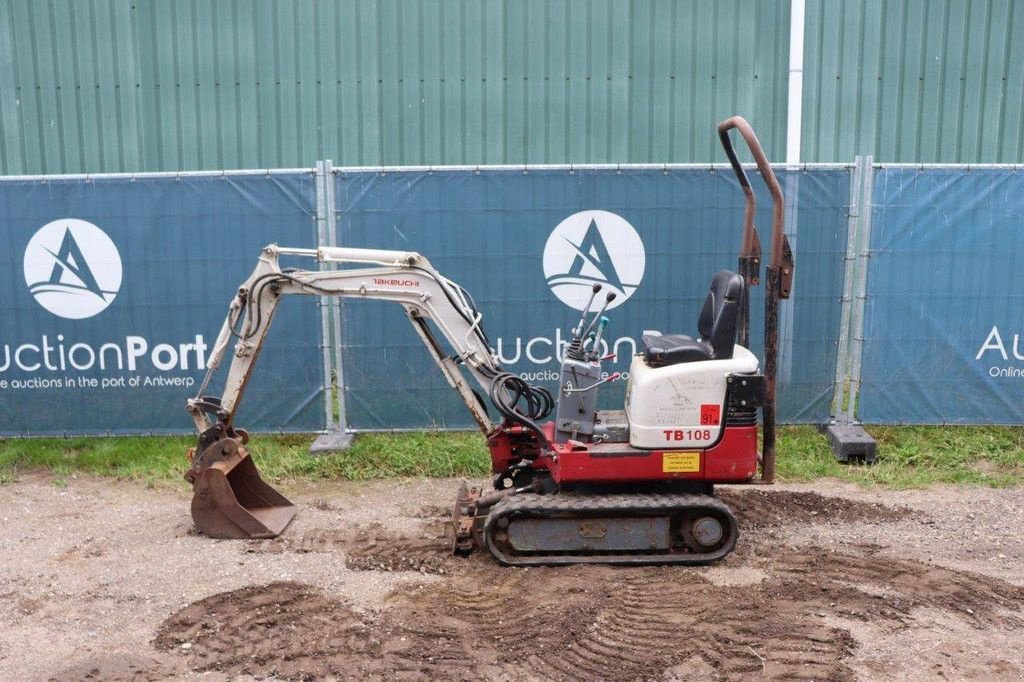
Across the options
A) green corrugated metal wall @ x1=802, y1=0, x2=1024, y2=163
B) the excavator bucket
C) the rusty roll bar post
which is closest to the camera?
the rusty roll bar post

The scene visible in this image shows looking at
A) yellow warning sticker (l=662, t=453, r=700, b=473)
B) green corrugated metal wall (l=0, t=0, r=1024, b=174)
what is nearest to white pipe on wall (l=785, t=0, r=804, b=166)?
green corrugated metal wall (l=0, t=0, r=1024, b=174)

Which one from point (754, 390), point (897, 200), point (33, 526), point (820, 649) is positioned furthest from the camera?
point (897, 200)

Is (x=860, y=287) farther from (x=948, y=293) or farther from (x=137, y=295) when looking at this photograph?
(x=137, y=295)

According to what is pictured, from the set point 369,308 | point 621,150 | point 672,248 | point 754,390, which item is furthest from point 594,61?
point 754,390

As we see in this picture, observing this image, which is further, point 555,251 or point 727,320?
point 555,251

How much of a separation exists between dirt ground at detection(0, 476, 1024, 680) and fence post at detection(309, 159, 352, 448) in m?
1.28

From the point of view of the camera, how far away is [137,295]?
27.2 feet

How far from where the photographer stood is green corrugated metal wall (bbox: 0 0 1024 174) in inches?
410

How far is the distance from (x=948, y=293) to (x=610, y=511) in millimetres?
4355

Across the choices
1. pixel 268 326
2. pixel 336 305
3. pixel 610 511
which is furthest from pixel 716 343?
pixel 336 305

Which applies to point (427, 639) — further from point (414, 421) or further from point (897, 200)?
point (897, 200)

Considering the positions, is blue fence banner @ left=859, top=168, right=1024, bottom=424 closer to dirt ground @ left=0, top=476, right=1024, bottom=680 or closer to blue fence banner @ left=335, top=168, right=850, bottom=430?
blue fence banner @ left=335, top=168, right=850, bottom=430

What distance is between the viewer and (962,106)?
10.7 metres

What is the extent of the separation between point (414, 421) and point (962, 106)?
24.1 feet
